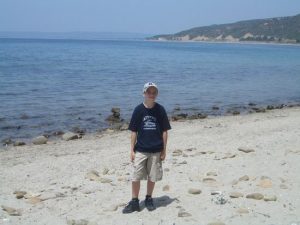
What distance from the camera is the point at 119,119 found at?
21.0 meters

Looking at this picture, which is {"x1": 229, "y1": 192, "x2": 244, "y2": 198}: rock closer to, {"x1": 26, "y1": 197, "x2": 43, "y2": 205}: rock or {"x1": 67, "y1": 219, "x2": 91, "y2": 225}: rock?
{"x1": 67, "y1": 219, "x2": 91, "y2": 225}: rock

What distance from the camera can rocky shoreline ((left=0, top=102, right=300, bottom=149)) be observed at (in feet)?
53.2

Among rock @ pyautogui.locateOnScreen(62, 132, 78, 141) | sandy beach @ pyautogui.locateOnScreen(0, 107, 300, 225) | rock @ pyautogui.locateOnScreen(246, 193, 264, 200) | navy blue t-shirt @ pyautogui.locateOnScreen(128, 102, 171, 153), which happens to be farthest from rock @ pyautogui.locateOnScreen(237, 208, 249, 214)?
rock @ pyautogui.locateOnScreen(62, 132, 78, 141)

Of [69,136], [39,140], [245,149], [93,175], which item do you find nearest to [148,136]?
[93,175]

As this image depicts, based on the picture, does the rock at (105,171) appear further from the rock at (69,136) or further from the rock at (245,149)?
the rock at (69,136)

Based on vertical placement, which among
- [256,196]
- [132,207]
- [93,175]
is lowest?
[93,175]

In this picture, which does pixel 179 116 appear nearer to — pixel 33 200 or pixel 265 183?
pixel 265 183

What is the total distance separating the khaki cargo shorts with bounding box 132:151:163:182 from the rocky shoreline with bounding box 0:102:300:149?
8.76 metres

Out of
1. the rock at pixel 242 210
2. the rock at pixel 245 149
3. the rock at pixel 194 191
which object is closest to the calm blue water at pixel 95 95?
the rock at pixel 245 149

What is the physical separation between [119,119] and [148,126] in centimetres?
1339

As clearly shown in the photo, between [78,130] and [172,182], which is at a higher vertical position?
[172,182]

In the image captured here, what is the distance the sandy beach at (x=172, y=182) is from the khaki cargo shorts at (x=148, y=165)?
60 cm

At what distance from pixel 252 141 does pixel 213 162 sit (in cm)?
322

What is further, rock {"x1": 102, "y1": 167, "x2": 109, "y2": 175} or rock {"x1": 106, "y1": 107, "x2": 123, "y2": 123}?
rock {"x1": 106, "y1": 107, "x2": 123, "y2": 123}
